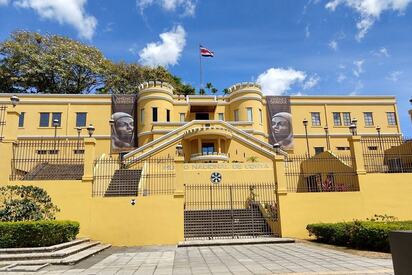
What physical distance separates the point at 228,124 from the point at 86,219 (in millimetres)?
18682

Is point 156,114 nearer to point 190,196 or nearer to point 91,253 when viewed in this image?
point 190,196

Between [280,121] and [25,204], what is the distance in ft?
96.4

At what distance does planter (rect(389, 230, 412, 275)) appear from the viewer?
13.1 feet

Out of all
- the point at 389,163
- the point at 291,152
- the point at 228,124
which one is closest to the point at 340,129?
the point at 291,152

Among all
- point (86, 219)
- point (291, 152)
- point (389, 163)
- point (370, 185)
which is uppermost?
point (291, 152)

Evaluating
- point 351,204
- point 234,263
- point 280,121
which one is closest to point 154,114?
point 280,121

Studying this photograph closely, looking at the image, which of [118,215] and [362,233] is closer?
[362,233]

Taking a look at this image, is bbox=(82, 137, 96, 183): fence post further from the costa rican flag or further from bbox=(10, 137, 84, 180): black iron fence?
the costa rican flag

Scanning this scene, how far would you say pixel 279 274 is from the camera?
759 cm

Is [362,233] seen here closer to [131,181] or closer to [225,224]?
[225,224]

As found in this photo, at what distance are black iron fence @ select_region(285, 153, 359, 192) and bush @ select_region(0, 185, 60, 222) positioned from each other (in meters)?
12.5

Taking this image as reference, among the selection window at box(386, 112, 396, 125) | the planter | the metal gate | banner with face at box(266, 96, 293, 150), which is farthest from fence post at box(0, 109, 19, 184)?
window at box(386, 112, 396, 125)

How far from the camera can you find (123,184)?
19.9 m

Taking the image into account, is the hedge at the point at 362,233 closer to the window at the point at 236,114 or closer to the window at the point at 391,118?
the window at the point at 236,114
